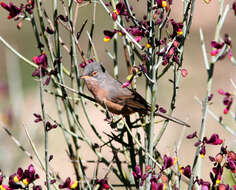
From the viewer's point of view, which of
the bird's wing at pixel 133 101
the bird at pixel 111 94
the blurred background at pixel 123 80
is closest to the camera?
the bird's wing at pixel 133 101

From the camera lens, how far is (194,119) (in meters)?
8.06

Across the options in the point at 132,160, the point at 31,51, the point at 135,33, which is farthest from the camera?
the point at 31,51

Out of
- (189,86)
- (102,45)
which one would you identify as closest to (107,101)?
(189,86)

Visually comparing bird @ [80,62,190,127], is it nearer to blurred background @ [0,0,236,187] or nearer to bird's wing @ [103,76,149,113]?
bird's wing @ [103,76,149,113]

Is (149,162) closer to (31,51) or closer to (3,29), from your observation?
(31,51)

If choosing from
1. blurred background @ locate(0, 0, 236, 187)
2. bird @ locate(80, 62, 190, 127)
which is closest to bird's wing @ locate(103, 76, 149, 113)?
bird @ locate(80, 62, 190, 127)

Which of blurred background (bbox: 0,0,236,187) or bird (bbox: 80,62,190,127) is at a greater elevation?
bird (bbox: 80,62,190,127)

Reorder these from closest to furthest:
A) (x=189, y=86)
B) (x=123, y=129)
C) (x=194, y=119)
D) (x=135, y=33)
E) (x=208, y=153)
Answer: (x=135, y=33) < (x=123, y=129) < (x=208, y=153) < (x=194, y=119) < (x=189, y=86)

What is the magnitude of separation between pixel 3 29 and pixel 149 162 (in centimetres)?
912

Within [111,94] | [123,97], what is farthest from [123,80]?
[123,97]

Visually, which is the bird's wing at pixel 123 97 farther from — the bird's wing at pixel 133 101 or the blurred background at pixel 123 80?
the blurred background at pixel 123 80

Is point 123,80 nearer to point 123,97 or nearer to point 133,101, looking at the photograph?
point 123,97

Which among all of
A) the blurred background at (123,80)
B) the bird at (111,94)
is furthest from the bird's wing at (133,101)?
the blurred background at (123,80)

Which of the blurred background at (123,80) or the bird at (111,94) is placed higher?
the bird at (111,94)
